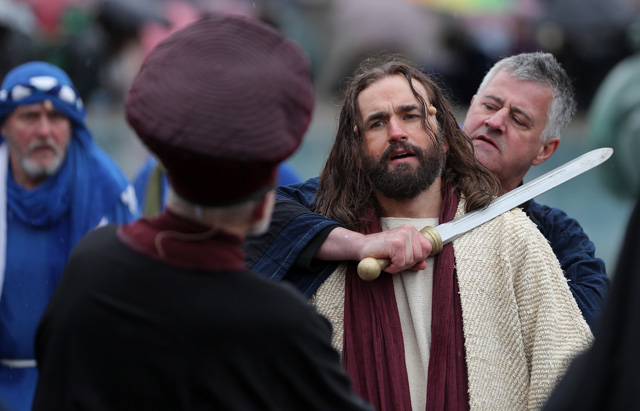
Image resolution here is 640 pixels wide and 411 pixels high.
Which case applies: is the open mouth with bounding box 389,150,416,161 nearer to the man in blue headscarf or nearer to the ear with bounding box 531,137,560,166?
the ear with bounding box 531,137,560,166

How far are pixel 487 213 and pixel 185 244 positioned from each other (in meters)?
1.48

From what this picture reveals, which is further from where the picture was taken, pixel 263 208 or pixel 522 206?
pixel 522 206

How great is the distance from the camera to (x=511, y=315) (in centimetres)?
307

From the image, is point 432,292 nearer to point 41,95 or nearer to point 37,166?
point 37,166

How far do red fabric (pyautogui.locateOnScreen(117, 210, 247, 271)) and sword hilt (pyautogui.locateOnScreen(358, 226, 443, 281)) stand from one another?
3.03 feet

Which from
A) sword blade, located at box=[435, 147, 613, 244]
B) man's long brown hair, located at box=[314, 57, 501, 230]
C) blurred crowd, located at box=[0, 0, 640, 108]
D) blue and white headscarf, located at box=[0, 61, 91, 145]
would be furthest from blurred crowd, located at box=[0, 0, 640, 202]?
sword blade, located at box=[435, 147, 613, 244]

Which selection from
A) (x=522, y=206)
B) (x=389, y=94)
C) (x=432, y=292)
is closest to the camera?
(x=432, y=292)

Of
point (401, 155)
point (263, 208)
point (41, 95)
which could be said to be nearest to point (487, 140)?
point (401, 155)

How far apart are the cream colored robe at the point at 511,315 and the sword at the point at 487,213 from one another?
46 millimetres

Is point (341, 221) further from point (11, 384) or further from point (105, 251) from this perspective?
point (11, 384)

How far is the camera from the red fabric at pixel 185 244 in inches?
80.4

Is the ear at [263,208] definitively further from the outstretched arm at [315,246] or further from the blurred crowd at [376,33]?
the blurred crowd at [376,33]

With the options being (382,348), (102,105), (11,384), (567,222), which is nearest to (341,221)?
(382,348)

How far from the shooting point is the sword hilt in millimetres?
2967
